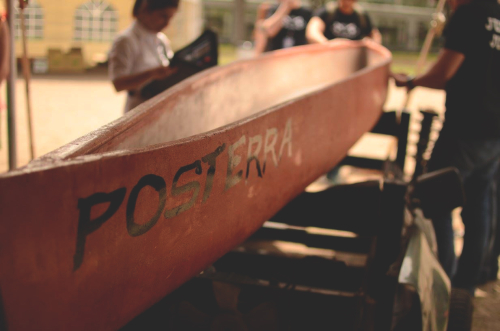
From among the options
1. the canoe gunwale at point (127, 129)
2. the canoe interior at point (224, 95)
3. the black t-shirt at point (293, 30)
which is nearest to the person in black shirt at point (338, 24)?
the canoe interior at point (224, 95)

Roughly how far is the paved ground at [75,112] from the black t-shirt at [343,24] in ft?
5.12

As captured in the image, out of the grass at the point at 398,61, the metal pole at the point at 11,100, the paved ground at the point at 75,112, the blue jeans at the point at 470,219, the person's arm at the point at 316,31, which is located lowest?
the paved ground at the point at 75,112

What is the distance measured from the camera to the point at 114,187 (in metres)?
1.09

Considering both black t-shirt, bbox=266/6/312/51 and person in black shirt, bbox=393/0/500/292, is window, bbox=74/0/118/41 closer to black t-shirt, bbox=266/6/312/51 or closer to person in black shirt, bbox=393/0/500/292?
black t-shirt, bbox=266/6/312/51

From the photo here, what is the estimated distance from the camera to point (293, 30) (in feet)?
16.3

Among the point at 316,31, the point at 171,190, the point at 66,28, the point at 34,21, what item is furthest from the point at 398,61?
the point at 171,190

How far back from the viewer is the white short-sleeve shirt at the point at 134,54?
2.74 metres

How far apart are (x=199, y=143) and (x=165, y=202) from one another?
176mm

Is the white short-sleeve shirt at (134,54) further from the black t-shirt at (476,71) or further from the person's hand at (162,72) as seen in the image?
the black t-shirt at (476,71)

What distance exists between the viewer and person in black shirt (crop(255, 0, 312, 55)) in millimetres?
4859

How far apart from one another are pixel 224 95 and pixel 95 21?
9.85 meters

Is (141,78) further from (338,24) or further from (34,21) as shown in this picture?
(34,21)

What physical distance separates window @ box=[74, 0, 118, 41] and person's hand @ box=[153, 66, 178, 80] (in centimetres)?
953

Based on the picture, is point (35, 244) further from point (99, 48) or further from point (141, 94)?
point (99, 48)
